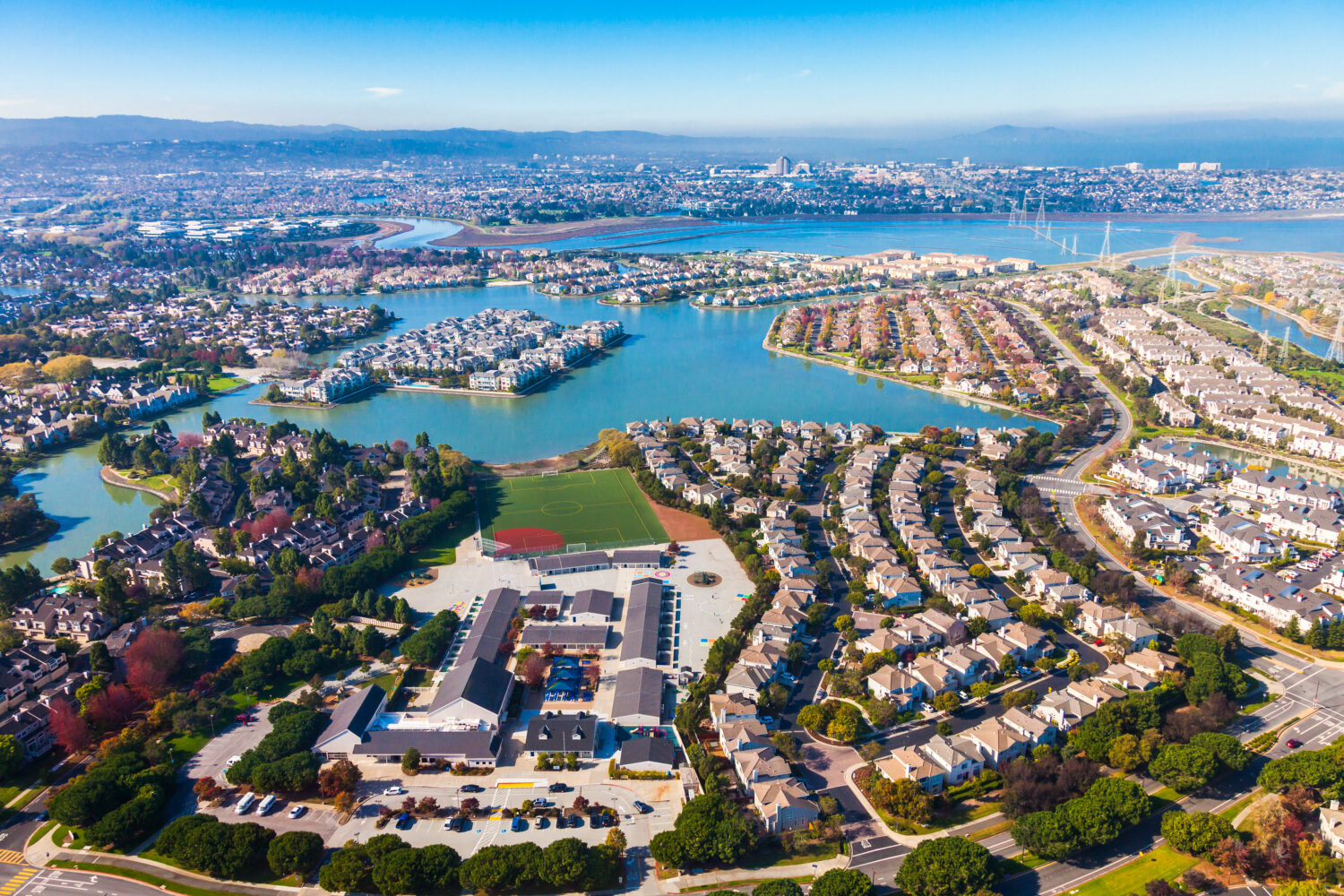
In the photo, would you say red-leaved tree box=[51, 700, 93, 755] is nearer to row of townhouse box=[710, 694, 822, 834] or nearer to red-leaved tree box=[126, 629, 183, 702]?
red-leaved tree box=[126, 629, 183, 702]

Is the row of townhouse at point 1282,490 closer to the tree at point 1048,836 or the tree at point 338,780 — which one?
the tree at point 1048,836

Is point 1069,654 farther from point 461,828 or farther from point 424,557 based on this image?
point 424,557

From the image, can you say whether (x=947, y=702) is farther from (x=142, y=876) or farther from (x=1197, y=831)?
(x=142, y=876)

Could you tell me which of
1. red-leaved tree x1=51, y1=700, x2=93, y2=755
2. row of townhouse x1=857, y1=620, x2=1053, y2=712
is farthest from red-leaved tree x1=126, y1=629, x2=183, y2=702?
row of townhouse x1=857, y1=620, x2=1053, y2=712

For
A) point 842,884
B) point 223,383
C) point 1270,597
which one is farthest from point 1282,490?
point 223,383

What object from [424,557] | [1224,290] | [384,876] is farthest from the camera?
[1224,290]

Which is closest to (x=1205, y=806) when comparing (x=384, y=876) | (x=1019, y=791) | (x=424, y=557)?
(x=1019, y=791)
